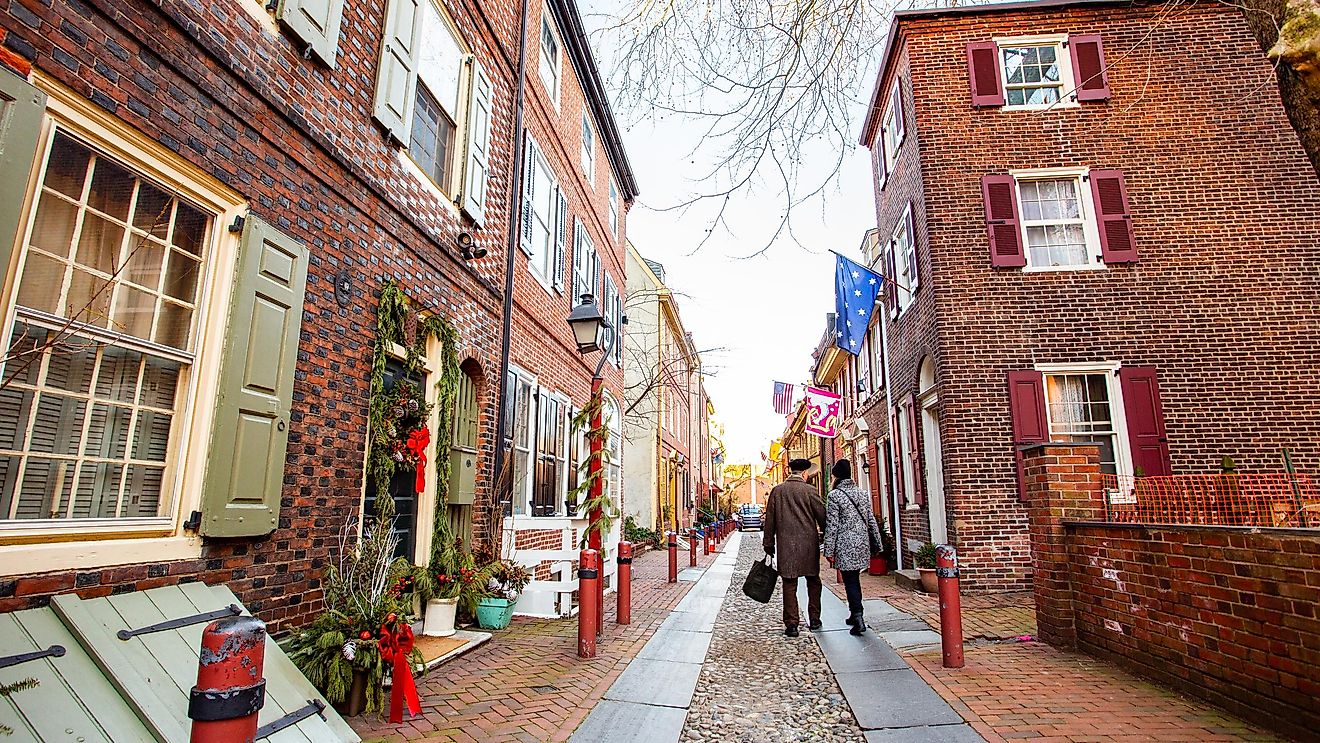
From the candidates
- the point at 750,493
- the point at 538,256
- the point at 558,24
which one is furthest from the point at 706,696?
the point at 750,493

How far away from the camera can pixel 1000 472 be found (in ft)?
32.8

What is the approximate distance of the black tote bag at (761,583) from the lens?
23.1ft

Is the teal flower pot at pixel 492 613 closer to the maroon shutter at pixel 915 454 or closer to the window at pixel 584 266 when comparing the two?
the window at pixel 584 266

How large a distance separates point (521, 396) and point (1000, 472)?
23.1 feet

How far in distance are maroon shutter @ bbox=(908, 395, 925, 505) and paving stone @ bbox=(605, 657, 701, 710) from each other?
7.80 m

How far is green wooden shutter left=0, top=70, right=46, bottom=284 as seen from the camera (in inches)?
109

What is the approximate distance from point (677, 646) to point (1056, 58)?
38.4 ft

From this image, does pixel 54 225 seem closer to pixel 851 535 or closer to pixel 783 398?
pixel 851 535

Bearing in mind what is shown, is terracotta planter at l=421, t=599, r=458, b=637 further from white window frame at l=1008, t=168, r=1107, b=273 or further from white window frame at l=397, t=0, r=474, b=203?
white window frame at l=1008, t=168, r=1107, b=273

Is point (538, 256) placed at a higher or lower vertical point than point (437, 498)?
higher

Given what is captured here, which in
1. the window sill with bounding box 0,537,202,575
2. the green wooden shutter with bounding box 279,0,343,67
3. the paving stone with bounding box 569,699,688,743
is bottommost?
the paving stone with bounding box 569,699,688,743

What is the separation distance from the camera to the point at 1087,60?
11.5 m

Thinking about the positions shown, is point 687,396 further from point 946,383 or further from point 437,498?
point 437,498

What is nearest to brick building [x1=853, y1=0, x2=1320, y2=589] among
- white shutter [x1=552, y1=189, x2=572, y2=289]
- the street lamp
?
the street lamp
